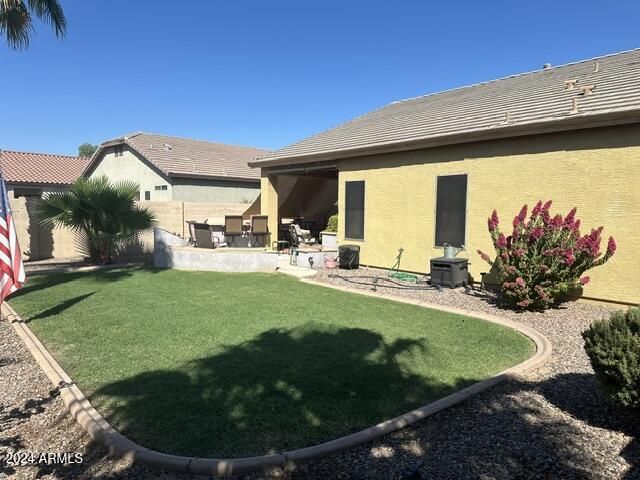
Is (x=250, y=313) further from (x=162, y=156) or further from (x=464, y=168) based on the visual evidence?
(x=162, y=156)

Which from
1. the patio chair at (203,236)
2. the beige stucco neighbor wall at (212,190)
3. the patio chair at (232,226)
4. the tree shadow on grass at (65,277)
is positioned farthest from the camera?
the beige stucco neighbor wall at (212,190)

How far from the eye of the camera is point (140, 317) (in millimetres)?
7312

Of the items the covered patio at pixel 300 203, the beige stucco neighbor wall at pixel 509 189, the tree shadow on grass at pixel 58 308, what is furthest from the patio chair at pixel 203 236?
the tree shadow on grass at pixel 58 308

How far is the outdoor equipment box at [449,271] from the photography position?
9.69 m

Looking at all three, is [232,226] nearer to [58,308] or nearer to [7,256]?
[58,308]

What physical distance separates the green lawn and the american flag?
87 cm

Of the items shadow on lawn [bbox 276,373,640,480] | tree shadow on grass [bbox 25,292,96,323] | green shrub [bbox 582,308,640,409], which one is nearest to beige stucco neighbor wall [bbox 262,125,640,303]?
shadow on lawn [bbox 276,373,640,480]

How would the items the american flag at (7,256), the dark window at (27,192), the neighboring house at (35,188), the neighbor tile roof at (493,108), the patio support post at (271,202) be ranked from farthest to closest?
the dark window at (27,192) → the patio support post at (271,202) → the neighboring house at (35,188) → the neighbor tile roof at (493,108) → the american flag at (7,256)

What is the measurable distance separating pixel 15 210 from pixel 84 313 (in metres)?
10.9

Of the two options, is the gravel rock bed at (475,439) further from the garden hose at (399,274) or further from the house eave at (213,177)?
the house eave at (213,177)

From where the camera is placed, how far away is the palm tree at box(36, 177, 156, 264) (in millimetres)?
13555

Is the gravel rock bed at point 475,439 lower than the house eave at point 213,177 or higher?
lower

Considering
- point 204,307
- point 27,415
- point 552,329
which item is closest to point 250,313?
point 204,307

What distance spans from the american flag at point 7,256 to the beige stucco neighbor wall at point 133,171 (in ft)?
52.9
